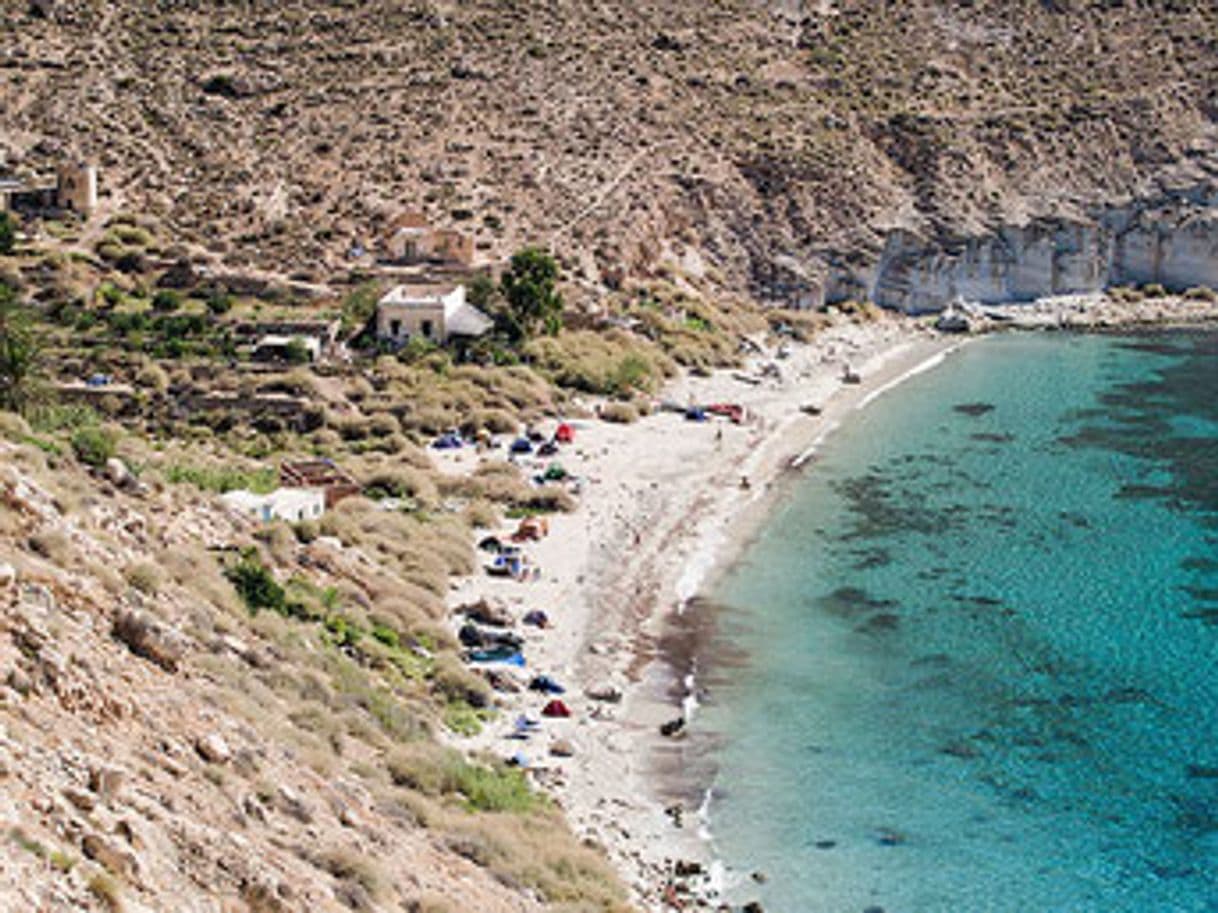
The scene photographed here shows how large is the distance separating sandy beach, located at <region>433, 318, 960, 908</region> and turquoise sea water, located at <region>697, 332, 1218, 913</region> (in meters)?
1.21

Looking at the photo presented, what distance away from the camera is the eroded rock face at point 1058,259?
93.1 metres

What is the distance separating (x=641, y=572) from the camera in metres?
46.0

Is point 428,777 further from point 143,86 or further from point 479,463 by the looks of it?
point 143,86

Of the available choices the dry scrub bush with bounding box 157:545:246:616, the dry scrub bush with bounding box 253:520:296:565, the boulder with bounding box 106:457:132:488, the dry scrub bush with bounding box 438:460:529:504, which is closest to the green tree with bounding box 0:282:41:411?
the dry scrub bush with bounding box 253:520:296:565

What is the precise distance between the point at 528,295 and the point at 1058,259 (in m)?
41.4

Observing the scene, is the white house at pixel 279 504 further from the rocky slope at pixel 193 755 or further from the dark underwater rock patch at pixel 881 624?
the dark underwater rock patch at pixel 881 624

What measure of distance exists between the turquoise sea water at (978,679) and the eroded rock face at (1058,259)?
1091 inches

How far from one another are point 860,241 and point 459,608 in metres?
55.9

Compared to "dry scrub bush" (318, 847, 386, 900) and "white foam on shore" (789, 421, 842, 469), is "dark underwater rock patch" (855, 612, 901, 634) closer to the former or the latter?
"white foam on shore" (789, 421, 842, 469)

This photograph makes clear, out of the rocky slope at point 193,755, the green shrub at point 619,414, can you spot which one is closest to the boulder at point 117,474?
the rocky slope at point 193,755

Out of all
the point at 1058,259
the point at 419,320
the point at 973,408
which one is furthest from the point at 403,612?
the point at 1058,259

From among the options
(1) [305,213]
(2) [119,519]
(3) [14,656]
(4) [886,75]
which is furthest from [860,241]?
(3) [14,656]

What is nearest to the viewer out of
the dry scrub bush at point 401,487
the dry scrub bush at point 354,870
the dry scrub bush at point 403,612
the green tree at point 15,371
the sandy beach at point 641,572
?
the dry scrub bush at point 354,870

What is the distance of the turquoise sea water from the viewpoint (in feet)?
100
